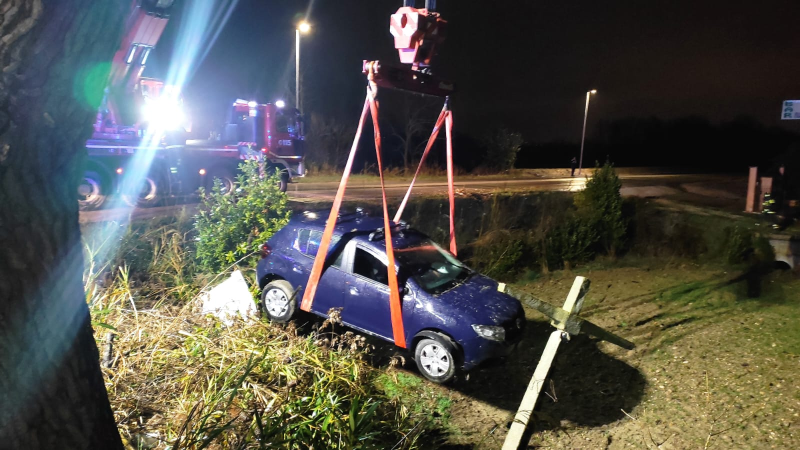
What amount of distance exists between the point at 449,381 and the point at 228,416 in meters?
2.50

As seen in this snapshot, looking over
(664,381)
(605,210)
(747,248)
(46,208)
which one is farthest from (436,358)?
(747,248)

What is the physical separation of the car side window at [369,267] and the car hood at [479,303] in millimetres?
662

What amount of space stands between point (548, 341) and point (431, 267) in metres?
3.11

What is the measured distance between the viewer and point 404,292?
219 inches

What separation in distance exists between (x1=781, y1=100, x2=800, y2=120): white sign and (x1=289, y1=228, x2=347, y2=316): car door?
24.6 ft

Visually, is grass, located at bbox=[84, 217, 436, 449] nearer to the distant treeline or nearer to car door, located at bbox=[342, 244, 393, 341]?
car door, located at bbox=[342, 244, 393, 341]

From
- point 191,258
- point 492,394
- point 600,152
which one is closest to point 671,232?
point 492,394

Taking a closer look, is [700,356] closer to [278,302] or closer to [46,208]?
[278,302]

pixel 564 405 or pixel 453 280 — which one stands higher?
pixel 453 280

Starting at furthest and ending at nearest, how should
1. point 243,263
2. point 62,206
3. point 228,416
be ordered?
1. point 243,263
2. point 228,416
3. point 62,206

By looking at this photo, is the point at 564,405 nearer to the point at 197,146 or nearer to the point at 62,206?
the point at 62,206

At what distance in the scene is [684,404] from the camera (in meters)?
5.02

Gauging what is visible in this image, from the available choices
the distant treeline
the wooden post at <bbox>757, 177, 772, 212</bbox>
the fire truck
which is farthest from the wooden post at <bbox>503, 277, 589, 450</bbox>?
the distant treeline

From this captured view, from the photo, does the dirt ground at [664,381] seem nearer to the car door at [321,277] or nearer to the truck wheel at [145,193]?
the car door at [321,277]
